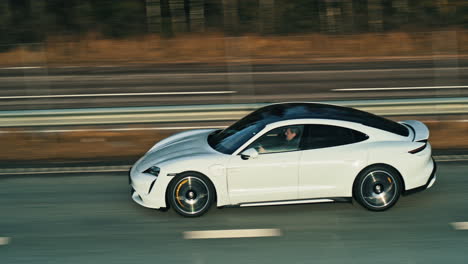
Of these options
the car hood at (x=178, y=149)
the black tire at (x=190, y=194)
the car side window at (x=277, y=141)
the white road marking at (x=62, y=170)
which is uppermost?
the car side window at (x=277, y=141)

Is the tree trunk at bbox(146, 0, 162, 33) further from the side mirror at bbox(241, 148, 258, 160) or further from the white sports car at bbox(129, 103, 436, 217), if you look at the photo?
the side mirror at bbox(241, 148, 258, 160)

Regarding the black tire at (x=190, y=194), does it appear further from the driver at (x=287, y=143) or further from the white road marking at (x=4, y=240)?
the white road marking at (x=4, y=240)

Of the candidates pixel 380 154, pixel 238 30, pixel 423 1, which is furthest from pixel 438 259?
pixel 423 1

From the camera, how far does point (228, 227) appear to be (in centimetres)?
812

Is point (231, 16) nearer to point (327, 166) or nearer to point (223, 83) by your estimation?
point (223, 83)

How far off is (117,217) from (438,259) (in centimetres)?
411

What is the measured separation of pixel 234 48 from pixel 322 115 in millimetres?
23522

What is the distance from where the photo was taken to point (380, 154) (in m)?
8.27

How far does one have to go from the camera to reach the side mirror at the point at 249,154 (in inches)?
319

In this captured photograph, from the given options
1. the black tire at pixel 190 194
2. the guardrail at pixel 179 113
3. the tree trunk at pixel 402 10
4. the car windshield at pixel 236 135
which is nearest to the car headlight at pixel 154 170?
the black tire at pixel 190 194

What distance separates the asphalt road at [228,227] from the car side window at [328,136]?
3.04 feet

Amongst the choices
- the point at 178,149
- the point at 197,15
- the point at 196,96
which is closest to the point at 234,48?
the point at 197,15

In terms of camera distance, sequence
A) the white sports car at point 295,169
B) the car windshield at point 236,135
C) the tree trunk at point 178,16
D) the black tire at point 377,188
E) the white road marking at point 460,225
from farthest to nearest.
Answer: the tree trunk at point 178,16 < the car windshield at point 236,135 < the black tire at point 377,188 < the white sports car at point 295,169 < the white road marking at point 460,225

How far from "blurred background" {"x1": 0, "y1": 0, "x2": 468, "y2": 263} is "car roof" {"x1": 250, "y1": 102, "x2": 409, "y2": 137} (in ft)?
3.64
